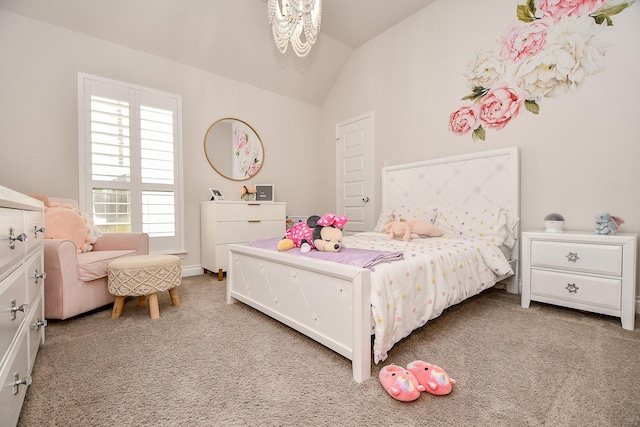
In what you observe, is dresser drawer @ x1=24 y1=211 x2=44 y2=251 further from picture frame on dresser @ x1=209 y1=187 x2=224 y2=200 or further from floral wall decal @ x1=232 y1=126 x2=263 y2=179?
floral wall decal @ x1=232 y1=126 x2=263 y2=179

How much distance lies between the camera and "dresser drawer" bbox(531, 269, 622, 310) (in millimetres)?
1915

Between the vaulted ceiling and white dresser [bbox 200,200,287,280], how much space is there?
182 cm

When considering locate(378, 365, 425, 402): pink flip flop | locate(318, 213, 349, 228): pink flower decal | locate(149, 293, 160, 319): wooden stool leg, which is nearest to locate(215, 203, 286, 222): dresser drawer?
locate(149, 293, 160, 319): wooden stool leg

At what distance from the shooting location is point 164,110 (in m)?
3.30

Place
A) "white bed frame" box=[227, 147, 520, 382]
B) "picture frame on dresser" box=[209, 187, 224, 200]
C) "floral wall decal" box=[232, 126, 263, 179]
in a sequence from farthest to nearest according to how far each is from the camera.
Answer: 1. "floral wall decal" box=[232, 126, 263, 179]
2. "picture frame on dresser" box=[209, 187, 224, 200]
3. "white bed frame" box=[227, 147, 520, 382]

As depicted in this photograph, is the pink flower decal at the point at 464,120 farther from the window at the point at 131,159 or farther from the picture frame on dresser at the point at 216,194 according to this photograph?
the window at the point at 131,159

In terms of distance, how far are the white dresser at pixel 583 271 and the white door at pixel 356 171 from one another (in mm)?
2048

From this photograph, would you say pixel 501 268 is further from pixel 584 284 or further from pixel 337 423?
pixel 337 423

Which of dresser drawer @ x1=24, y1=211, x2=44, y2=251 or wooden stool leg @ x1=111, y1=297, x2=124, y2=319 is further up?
dresser drawer @ x1=24, y1=211, x2=44, y2=251

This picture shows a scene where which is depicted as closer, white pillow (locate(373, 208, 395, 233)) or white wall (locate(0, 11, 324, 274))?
white wall (locate(0, 11, 324, 274))

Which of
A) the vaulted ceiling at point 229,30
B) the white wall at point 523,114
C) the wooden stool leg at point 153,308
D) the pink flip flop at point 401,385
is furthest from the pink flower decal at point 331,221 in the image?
the vaulted ceiling at point 229,30

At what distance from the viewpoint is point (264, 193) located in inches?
157

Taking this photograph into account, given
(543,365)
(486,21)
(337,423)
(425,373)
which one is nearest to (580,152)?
(486,21)

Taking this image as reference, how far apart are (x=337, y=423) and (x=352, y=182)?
11.7ft
